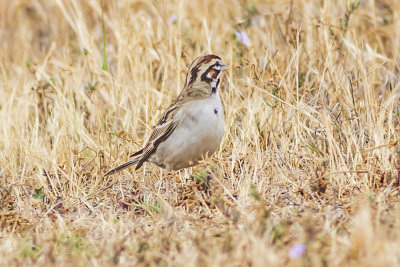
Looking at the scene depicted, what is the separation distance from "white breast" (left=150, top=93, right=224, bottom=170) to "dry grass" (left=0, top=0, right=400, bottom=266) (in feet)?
0.56

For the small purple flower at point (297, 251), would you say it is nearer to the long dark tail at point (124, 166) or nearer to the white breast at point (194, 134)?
the white breast at point (194, 134)

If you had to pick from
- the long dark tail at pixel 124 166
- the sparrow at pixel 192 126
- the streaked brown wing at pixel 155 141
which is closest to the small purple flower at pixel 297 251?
the sparrow at pixel 192 126

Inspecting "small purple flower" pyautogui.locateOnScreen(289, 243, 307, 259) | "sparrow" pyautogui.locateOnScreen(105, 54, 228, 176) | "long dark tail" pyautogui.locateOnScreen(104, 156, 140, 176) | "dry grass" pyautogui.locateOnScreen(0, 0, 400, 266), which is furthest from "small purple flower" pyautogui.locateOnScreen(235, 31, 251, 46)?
"small purple flower" pyautogui.locateOnScreen(289, 243, 307, 259)

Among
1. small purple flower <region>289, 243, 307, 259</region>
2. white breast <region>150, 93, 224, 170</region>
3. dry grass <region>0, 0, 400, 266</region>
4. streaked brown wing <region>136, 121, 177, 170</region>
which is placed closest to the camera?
small purple flower <region>289, 243, 307, 259</region>

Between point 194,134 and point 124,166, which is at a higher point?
point 194,134

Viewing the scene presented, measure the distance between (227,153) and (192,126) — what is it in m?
0.76

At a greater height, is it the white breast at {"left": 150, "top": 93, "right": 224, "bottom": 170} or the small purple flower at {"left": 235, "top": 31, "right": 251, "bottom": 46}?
the small purple flower at {"left": 235, "top": 31, "right": 251, "bottom": 46}

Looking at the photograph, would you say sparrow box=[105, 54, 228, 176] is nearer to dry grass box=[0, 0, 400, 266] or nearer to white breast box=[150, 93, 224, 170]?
white breast box=[150, 93, 224, 170]

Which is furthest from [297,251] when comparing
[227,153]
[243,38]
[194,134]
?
[243,38]

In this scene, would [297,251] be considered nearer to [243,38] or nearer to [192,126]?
[192,126]

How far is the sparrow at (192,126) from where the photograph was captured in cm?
542

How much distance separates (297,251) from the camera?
3.45 meters

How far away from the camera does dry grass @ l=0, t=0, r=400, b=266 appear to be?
13.0 feet

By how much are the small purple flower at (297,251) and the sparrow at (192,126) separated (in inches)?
77.5
